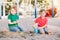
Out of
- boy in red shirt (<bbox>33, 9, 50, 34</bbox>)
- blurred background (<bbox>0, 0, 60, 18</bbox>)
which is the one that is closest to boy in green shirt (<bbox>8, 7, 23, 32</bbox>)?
blurred background (<bbox>0, 0, 60, 18</bbox>)

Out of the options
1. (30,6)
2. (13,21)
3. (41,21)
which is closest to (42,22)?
(41,21)

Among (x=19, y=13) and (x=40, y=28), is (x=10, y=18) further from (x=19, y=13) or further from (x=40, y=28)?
(x=40, y=28)

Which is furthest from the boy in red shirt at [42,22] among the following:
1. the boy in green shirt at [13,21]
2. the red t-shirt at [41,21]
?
the boy in green shirt at [13,21]

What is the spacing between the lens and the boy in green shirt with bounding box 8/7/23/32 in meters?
2.23

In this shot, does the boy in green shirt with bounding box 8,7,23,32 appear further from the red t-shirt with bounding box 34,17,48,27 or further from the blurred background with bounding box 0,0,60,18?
the red t-shirt with bounding box 34,17,48,27

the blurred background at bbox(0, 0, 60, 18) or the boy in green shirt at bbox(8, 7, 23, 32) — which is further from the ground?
the blurred background at bbox(0, 0, 60, 18)

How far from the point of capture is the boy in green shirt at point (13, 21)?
7.30 ft

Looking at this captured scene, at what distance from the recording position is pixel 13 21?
2238 mm

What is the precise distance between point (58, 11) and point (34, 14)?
0.29 meters

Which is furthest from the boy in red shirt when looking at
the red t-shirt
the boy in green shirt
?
the boy in green shirt

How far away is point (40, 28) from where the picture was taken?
2.24 meters

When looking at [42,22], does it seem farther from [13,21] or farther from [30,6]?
[13,21]

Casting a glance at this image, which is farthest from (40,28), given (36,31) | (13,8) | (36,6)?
(13,8)

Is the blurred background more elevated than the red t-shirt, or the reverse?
the blurred background
